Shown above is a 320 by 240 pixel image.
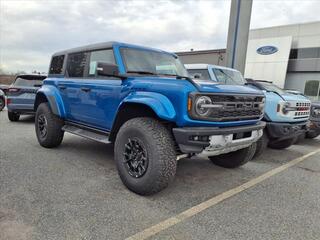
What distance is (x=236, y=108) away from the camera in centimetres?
375

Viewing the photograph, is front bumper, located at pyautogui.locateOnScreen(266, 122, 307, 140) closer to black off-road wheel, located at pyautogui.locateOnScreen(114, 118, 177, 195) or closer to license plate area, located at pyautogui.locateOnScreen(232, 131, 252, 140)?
license plate area, located at pyautogui.locateOnScreen(232, 131, 252, 140)

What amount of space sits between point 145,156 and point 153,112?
0.57 metres

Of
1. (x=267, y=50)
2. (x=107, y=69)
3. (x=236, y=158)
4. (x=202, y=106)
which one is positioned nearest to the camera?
(x=202, y=106)

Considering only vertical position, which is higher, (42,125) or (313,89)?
(313,89)

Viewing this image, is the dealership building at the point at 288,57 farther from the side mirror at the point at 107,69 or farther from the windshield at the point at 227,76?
the side mirror at the point at 107,69

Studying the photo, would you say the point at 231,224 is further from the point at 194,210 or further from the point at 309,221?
the point at 309,221

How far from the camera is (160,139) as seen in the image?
3.43m

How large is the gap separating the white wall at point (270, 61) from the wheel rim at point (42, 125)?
25.4m

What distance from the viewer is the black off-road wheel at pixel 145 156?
3.38 meters

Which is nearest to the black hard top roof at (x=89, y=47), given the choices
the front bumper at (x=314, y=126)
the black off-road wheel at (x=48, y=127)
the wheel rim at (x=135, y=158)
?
the black off-road wheel at (x=48, y=127)

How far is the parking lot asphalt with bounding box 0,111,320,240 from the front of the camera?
2824mm

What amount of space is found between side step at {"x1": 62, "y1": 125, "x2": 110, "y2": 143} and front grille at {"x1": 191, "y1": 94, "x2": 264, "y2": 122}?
5.55 feet

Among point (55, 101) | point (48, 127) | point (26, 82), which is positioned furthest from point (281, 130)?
point (26, 82)

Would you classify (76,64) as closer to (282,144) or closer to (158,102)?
(158,102)
